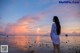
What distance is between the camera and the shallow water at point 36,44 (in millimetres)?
5223

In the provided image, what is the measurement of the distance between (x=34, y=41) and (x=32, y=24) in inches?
10.7

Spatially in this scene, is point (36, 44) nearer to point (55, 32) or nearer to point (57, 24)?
point (55, 32)

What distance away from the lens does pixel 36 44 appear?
5230mm

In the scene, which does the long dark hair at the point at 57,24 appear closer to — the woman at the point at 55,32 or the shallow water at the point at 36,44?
the woman at the point at 55,32

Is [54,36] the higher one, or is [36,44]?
[54,36]

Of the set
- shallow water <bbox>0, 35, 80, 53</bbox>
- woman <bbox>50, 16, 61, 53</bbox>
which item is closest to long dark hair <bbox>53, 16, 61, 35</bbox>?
woman <bbox>50, 16, 61, 53</bbox>

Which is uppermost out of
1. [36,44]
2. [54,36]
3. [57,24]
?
[57,24]

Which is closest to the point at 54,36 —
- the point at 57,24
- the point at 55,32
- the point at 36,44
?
the point at 55,32

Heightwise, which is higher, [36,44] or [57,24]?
[57,24]

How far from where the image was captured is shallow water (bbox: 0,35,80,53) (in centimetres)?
522

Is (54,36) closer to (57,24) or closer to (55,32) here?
(55,32)

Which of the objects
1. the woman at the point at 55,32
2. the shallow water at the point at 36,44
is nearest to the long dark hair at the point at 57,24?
the woman at the point at 55,32

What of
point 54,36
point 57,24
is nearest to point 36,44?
point 54,36

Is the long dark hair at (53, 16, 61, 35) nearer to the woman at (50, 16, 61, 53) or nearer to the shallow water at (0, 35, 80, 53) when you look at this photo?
the woman at (50, 16, 61, 53)
